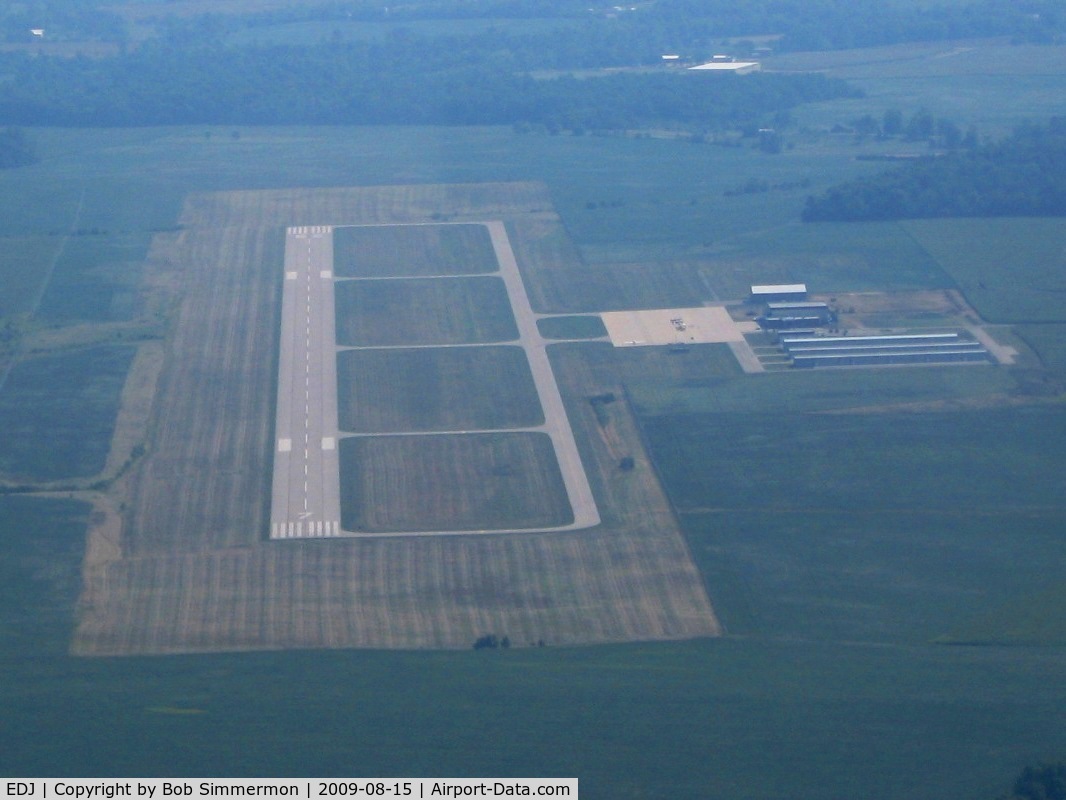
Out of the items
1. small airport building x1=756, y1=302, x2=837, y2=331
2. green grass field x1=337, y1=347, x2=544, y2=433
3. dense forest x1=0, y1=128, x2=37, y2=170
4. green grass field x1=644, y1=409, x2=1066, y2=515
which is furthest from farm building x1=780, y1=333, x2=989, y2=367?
dense forest x1=0, y1=128, x2=37, y2=170

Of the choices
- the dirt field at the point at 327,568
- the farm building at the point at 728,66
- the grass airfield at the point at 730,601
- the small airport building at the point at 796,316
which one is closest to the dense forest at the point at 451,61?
the farm building at the point at 728,66

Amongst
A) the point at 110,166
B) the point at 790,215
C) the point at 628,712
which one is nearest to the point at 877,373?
the point at 790,215

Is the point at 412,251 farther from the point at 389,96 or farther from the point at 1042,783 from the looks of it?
the point at 1042,783

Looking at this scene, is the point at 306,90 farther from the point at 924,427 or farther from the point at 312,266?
the point at 924,427

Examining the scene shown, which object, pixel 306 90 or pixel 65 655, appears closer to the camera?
pixel 65 655

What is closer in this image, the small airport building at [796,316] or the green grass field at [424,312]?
the green grass field at [424,312]

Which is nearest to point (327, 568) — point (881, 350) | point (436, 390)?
point (436, 390)

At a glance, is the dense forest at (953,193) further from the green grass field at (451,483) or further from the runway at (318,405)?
the green grass field at (451,483)
